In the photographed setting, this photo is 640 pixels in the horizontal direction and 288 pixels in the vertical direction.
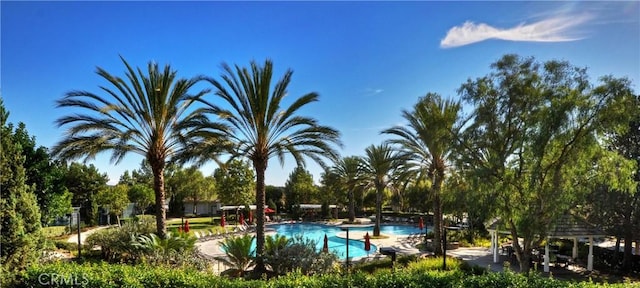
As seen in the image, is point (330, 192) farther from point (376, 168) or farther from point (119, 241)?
point (119, 241)

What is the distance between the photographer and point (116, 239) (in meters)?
15.7

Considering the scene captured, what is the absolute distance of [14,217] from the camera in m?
9.14

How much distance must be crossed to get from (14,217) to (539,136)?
526 inches

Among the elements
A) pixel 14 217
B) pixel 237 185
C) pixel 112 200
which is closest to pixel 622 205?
pixel 14 217

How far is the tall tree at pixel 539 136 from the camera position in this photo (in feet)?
38.6

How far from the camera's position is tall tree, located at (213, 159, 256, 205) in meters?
38.0

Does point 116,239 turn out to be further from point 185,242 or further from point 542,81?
point 542,81

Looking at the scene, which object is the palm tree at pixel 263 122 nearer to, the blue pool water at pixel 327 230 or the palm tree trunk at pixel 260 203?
the palm tree trunk at pixel 260 203

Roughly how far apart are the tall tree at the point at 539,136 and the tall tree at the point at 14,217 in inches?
460

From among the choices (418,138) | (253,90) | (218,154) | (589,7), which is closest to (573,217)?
(589,7)

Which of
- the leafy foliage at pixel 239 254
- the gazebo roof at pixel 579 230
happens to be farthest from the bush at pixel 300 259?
the gazebo roof at pixel 579 230

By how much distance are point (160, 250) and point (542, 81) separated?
45.1 ft

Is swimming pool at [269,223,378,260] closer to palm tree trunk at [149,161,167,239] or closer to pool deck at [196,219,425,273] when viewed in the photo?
pool deck at [196,219,425,273]

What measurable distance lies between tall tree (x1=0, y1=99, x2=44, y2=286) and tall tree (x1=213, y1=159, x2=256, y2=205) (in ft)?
92.5
